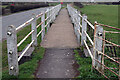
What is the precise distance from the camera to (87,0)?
6975cm

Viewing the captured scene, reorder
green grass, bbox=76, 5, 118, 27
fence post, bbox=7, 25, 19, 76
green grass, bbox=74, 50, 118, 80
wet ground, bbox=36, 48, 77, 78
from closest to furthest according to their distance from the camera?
fence post, bbox=7, 25, 19, 76, green grass, bbox=74, 50, 118, 80, wet ground, bbox=36, 48, 77, 78, green grass, bbox=76, 5, 118, 27

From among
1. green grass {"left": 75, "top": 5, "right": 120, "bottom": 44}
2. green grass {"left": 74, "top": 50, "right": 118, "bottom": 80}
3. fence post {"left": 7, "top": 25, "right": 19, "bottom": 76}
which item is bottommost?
green grass {"left": 74, "top": 50, "right": 118, "bottom": 80}

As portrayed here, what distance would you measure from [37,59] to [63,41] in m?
2.86

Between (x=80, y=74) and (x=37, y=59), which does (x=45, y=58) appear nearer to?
(x=37, y=59)

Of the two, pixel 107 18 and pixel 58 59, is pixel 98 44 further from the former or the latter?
pixel 107 18

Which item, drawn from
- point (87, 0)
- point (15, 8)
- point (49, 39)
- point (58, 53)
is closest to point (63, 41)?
point (49, 39)

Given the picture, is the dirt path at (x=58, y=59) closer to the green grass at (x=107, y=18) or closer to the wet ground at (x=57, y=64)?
the wet ground at (x=57, y=64)

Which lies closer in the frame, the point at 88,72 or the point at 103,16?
the point at 88,72

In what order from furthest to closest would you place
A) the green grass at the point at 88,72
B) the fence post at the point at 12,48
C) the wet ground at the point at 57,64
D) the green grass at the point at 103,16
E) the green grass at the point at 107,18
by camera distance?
the green grass at the point at 103,16 < the green grass at the point at 107,18 < the wet ground at the point at 57,64 < the green grass at the point at 88,72 < the fence post at the point at 12,48

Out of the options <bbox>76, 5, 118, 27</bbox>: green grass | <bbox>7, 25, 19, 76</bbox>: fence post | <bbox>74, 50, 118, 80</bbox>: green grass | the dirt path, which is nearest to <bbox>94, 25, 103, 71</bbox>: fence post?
<bbox>74, 50, 118, 80</bbox>: green grass

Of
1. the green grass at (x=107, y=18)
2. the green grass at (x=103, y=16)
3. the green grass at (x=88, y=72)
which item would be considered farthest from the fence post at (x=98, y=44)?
the green grass at (x=103, y=16)

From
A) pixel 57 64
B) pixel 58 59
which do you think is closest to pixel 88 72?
pixel 57 64

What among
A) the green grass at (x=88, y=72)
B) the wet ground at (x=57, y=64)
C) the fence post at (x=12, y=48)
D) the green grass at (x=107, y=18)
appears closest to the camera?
the fence post at (x=12, y=48)

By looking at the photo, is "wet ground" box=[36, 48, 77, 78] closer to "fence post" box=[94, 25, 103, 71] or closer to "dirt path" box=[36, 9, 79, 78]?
"dirt path" box=[36, 9, 79, 78]
